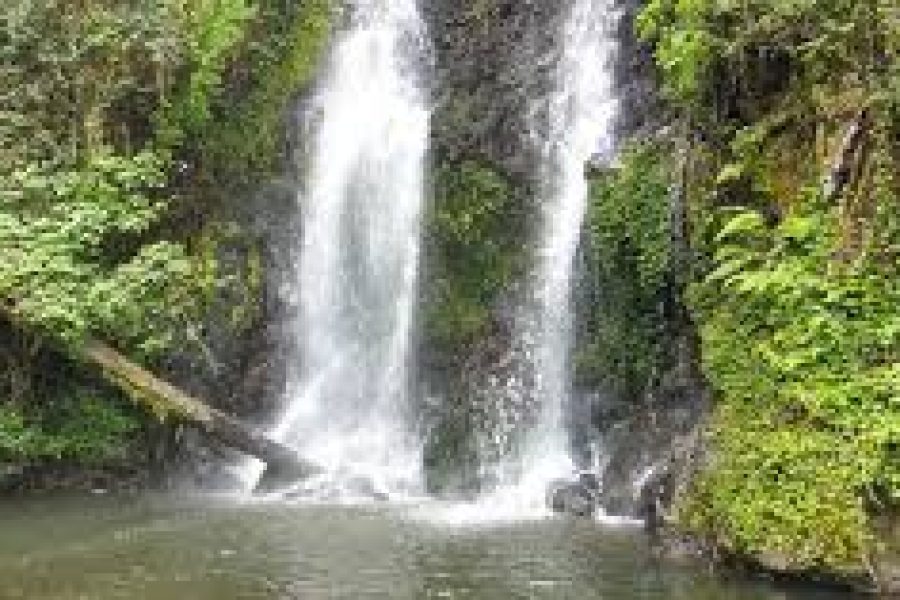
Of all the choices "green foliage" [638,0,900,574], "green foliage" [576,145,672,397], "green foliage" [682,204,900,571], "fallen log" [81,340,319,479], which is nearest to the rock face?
"green foliage" [576,145,672,397]

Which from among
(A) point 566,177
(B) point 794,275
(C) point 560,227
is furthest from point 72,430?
(B) point 794,275

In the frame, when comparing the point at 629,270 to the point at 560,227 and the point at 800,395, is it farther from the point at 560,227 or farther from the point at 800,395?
the point at 800,395

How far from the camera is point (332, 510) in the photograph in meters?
12.7

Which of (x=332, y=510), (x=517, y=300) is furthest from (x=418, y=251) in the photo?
(x=332, y=510)

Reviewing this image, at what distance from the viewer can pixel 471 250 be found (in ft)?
51.0

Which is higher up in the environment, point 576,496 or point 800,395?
point 800,395

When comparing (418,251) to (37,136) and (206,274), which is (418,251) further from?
(37,136)

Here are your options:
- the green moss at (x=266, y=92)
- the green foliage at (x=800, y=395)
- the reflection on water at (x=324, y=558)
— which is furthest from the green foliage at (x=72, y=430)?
the green foliage at (x=800, y=395)

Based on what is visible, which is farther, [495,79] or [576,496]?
[495,79]

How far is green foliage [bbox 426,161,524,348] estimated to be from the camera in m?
15.3

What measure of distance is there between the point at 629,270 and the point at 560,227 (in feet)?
5.52

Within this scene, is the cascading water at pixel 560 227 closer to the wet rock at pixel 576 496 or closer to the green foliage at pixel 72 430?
the wet rock at pixel 576 496

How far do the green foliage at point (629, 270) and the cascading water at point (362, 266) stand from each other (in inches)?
98.4

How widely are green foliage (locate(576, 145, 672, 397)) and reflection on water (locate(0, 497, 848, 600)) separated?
208 cm
